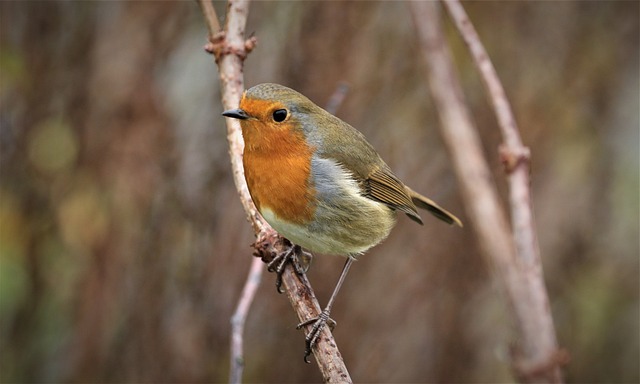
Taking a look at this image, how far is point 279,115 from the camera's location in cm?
277

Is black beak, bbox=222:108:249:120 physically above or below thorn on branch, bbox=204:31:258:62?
below

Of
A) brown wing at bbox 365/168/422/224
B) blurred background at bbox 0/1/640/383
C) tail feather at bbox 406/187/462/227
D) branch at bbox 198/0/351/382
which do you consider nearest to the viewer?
branch at bbox 198/0/351/382

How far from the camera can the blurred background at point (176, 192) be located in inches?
173

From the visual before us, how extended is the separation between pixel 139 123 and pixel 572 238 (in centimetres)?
299

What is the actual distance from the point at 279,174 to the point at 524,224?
1809 mm

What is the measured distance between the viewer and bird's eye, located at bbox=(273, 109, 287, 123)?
2758mm

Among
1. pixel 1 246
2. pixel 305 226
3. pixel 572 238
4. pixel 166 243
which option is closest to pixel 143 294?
pixel 166 243

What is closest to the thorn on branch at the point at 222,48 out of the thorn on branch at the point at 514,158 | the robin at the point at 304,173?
the robin at the point at 304,173

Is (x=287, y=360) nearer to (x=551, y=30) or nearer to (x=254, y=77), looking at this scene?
(x=254, y=77)

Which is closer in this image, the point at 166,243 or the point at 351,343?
the point at 166,243

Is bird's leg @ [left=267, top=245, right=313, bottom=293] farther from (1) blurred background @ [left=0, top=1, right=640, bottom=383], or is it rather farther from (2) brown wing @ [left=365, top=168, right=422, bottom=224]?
(1) blurred background @ [left=0, top=1, right=640, bottom=383]

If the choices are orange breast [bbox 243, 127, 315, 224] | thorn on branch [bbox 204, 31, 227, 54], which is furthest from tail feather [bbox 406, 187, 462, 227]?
thorn on branch [bbox 204, 31, 227, 54]

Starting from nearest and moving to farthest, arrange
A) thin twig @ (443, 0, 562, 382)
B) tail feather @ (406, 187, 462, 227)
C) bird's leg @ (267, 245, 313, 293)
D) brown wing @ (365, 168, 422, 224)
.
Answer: thin twig @ (443, 0, 562, 382)
bird's leg @ (267, 245, 313, 293)
brown wing @ (365, 168, 422, 224)
tail feather @ (406, 187, 462, 227)

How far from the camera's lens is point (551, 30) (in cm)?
517
